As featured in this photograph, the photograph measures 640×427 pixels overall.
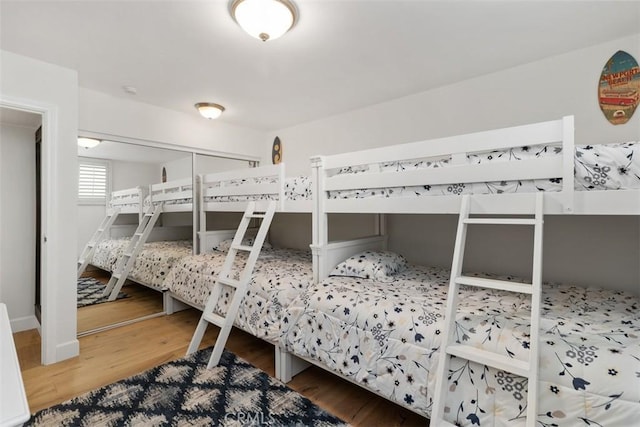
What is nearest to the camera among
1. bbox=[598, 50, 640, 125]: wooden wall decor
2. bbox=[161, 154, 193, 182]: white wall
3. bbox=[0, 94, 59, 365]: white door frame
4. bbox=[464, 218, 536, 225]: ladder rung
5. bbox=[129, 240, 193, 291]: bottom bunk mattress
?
bbox=[464, 218, 536, 225]: ladder rung

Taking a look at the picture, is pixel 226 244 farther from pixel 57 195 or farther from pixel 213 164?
pixel 57 195

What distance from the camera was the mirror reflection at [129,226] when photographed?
2.96 meters

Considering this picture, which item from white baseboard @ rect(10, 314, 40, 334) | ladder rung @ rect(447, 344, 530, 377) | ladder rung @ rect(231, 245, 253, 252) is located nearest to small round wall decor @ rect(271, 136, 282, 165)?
ladder rung @ rect(231, 245, 253, 252)

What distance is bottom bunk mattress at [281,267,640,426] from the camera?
1.15 meters

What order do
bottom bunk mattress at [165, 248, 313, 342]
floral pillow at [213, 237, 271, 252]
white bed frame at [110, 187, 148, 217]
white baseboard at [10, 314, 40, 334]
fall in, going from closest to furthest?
1. bottom bunk mattress at [165, 248, 313, 342]
2. white baseboard at [10, 314, 40, 334]
3. white bed frame at [110, 187, 148, 217]
4. floral pillow at [213, 237, 271, 252]

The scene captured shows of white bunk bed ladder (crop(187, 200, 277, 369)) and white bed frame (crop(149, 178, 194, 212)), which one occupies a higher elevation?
white bed frame (crop(149, 178, 194, 212))

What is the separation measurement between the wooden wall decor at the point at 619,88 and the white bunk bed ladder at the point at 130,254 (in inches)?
168

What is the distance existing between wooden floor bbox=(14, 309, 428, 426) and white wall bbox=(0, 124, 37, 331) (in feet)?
1.05

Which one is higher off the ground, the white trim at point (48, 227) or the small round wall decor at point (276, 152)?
the small round wall decor at point (276, 152)

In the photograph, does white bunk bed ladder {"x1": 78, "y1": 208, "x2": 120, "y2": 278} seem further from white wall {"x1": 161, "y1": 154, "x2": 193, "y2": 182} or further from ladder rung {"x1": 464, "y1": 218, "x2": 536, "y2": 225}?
ladder rung {"x1": 464, "y1": 218, "x2": 536, "y2": 225}

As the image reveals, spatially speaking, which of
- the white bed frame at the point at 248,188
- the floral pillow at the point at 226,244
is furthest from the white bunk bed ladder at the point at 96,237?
the floral pillow at the point at 226,244

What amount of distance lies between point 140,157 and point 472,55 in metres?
3.35

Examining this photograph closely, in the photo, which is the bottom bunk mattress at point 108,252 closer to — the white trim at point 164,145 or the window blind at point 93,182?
the window blind at point 93,182

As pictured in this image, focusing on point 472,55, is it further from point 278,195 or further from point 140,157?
point 140,157
